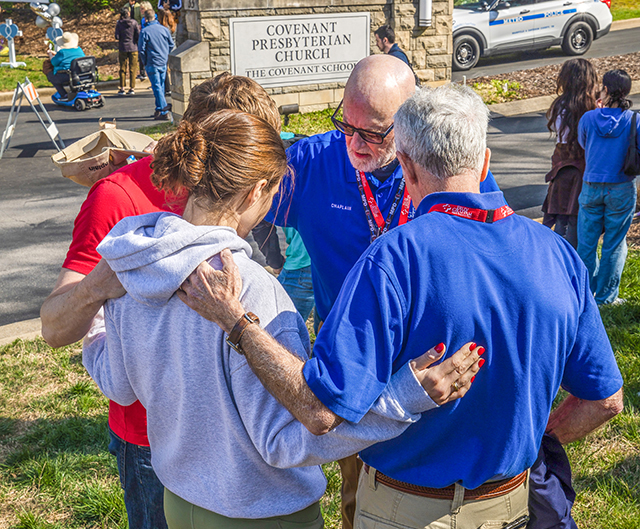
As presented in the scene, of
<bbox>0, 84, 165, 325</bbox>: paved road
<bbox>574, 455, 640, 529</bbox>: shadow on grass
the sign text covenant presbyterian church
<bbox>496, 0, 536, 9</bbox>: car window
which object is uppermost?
<bbox>496, 0, 536, 9</bbox>: car window

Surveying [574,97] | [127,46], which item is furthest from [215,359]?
[127,46]

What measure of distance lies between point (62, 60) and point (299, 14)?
639 cm

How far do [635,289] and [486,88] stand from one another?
9849 millimetres

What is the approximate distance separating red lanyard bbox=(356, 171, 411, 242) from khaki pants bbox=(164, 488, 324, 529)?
1.26 m

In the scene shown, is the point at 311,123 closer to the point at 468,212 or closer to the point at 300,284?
the point at 300,284

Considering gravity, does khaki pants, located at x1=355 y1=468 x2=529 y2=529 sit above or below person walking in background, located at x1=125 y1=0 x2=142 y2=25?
below

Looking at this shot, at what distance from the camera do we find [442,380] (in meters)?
1.71

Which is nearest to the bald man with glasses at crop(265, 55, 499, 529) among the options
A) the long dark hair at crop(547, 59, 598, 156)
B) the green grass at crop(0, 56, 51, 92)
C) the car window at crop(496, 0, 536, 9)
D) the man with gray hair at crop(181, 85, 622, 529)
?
the man with gray hair at crop(181, 85, 622, 529)

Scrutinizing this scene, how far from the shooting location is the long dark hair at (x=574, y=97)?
609 cm

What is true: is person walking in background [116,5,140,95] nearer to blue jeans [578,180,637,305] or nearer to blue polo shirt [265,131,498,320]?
blue jeans [578,180,637,305]

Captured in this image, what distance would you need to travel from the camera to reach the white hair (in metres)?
1.85

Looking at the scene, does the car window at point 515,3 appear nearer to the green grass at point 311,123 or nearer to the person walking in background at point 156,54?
the green grass at point 311,123

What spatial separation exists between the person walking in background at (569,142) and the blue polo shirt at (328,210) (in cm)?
389

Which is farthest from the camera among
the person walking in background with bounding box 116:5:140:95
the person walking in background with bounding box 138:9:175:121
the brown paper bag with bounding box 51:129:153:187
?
the person walking in background with bounding box 116:5:140:95
